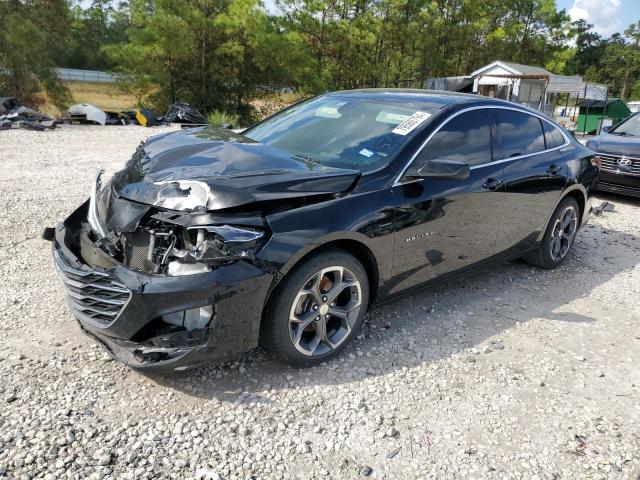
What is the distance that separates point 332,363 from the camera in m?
3.33

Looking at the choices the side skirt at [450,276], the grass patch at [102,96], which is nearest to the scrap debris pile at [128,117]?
the grass patch at [102,96]

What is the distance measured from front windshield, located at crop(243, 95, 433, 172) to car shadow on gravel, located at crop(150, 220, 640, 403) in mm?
1104

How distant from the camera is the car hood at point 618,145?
27.1ft

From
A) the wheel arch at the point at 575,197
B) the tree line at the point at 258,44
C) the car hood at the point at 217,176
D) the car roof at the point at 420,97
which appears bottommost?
the wheel arch at the point at 575,197

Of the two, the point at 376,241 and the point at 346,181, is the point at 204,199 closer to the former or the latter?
the point at 346,181

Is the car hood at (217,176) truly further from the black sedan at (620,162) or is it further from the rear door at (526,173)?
the black sedan at (620,162)

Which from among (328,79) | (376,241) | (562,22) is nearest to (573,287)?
(376,241)

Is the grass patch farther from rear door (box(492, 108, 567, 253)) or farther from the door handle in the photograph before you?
the door handle

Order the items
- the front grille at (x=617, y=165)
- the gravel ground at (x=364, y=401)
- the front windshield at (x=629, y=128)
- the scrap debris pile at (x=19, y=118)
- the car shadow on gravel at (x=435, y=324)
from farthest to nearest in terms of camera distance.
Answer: the scrap debris pile at (x=19, y=118), the front windshield at (x=629, y=128), the front grille at (x=617, y=165), the car shadow on gravel at (x=435, y=324), the gravel ground at (x=364, y=401)

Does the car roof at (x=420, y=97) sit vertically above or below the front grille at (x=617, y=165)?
above

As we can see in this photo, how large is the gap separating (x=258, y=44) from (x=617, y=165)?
1660 cm

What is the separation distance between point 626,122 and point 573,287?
6.17 meters

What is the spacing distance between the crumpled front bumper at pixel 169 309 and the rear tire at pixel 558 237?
343 centimetres

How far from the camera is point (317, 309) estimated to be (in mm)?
3158
